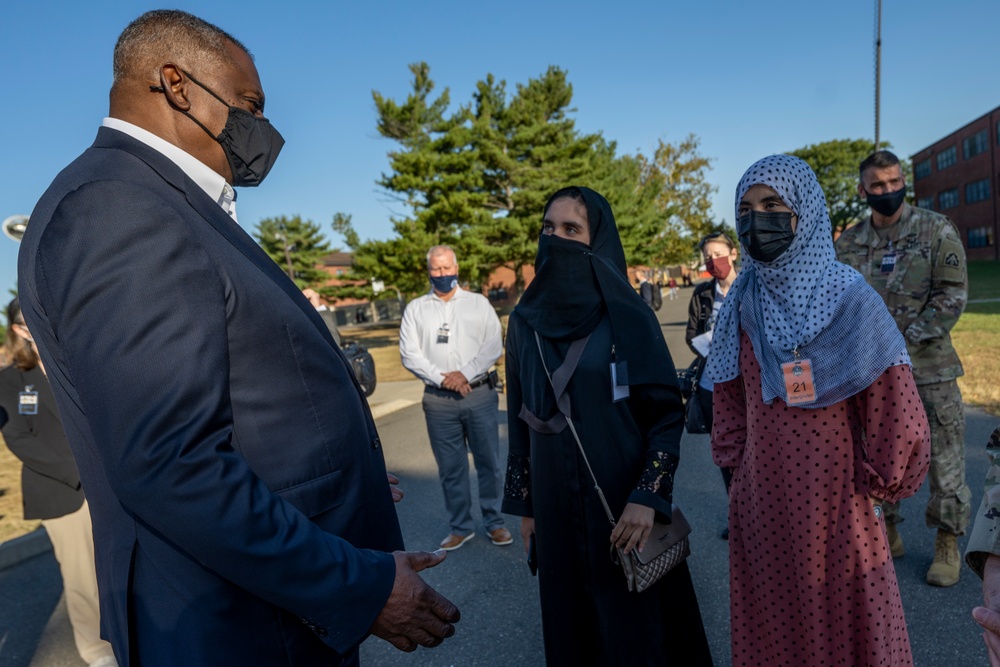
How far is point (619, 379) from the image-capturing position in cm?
233

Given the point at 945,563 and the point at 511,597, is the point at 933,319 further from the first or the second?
the point at 511,597

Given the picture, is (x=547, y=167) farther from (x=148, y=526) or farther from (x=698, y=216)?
(x=148, y=526)

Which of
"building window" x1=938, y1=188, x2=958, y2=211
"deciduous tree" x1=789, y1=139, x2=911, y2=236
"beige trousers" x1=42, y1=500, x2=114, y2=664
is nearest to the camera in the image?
"beige trousers" x1=42, y1=500, x2=114, y2=664

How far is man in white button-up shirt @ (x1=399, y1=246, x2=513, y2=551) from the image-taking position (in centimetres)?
463

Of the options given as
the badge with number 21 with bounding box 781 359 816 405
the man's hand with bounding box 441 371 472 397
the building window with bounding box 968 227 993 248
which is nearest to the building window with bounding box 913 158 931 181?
the building window with bounding box 968 227 993 248

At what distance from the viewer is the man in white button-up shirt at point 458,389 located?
4.63 meters

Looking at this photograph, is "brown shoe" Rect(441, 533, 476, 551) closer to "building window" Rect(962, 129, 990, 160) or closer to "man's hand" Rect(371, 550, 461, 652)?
"man's hand" Rect(371, 550, 461, 652)

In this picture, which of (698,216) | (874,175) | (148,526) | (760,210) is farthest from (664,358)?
(698,216)

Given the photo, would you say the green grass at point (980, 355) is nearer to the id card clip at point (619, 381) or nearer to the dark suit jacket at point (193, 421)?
the id card clip at point (619, 381)

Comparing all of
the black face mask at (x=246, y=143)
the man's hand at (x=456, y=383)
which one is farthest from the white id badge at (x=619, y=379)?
the man's hand at (x=456, y=383)

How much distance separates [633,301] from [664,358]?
269mm

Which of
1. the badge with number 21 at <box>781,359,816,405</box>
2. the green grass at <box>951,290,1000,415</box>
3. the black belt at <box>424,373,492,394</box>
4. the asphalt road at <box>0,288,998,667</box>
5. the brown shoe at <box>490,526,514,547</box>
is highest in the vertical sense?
the badge with number 21 at <box>781,359,816,405</box>

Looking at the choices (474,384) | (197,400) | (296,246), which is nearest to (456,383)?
(474,384)

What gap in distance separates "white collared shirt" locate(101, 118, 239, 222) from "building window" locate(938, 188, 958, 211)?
6082 cm
